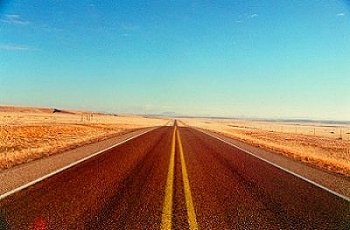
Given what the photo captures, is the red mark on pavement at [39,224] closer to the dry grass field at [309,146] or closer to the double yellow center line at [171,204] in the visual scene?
the double yellow center line at [171,204]

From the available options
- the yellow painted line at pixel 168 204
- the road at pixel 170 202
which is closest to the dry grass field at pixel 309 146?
the road at pixel 170 202

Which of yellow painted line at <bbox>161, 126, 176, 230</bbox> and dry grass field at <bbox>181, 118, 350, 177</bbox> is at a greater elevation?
yellow painted line at <bbox>161, 126, 176, 230</bbox>

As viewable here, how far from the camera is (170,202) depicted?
7457 mm

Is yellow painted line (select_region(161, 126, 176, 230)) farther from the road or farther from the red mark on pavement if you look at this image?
the red mark on pavement

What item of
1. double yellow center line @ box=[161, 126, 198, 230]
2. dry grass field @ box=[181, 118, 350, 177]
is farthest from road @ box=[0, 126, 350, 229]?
dry grass field @ box=[181, 118, 350, 177]

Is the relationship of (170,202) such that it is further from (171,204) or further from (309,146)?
(309,146)

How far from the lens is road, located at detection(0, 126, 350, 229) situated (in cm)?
602

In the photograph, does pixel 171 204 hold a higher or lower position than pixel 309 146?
higher

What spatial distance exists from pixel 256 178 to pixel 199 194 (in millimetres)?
3163

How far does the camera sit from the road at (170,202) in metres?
6.02

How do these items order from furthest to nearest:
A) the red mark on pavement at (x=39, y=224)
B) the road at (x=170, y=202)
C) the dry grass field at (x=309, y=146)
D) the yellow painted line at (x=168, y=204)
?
the dry grass field at (x=309, y=146) < the road at (x=170, y=202) < the yellow painted line at (x=168, y=204) < the red mark on pavement at (x=39, y=224)

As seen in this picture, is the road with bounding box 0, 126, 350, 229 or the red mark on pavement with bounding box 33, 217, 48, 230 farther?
the road with bounding box 0, 126, 350, 229

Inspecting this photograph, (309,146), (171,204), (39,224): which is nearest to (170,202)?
(171,204)

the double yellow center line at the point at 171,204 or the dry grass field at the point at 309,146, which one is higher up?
the double yellow center line at the point at 171,204
